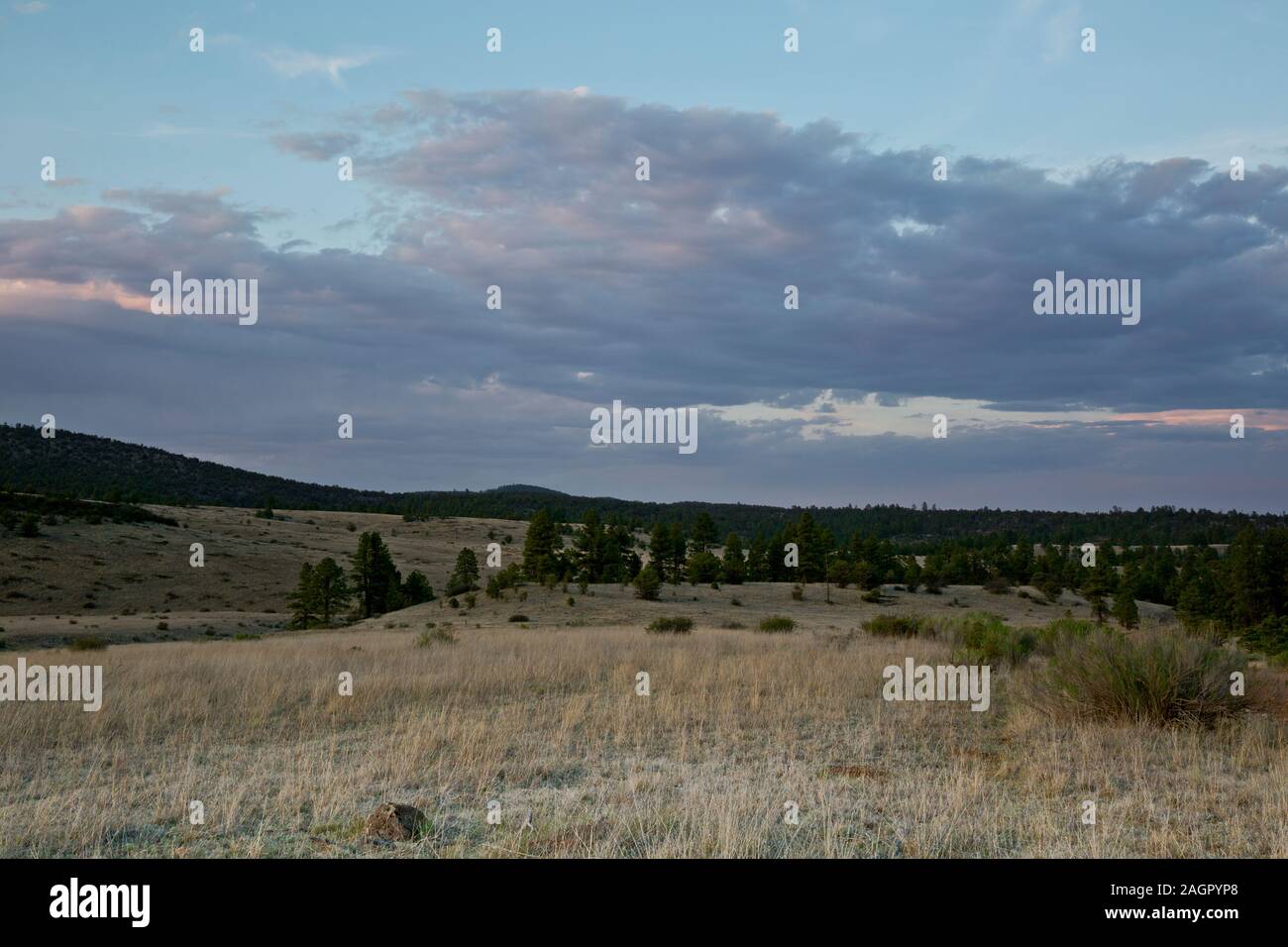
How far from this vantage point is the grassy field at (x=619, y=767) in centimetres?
655

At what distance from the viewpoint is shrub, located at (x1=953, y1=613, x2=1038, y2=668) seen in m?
17.6

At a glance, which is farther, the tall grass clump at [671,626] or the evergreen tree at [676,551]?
the evergreen tree at [676,551]

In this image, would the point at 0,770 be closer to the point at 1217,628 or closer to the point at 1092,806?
the point at 1092,806

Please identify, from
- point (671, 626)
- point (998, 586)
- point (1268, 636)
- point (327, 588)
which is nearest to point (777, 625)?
point (671, 626)

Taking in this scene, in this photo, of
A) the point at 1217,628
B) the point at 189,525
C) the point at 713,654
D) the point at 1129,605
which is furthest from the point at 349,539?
the point at 1217,628

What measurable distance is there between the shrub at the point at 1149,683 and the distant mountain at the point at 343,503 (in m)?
104

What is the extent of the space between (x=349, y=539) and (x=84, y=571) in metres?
43.7

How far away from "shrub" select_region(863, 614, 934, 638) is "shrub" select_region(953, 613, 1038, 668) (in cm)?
423

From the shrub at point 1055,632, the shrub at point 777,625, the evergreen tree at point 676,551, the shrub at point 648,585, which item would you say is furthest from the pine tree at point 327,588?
the shrub at point 1055,632

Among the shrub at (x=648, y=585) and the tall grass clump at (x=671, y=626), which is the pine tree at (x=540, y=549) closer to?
the shrub at (x=648, y=585)

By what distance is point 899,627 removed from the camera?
2602 cm

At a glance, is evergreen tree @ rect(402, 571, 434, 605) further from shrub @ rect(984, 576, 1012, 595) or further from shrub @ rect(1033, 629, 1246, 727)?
shrub @ rect(1033, 629, 1246, 727)

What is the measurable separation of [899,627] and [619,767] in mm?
18636

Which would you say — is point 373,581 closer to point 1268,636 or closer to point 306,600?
point 306,600
